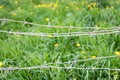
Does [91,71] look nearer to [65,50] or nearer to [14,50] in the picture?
[65,50]

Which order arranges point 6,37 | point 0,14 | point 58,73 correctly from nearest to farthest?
1. point 58,73
2. point 6,37
3. point 0,14

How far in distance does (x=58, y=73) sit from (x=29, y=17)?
2.00m

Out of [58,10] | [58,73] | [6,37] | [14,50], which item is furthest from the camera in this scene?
[58,10]

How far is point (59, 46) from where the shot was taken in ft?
9.61

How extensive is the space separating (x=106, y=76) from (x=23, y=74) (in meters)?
0.82

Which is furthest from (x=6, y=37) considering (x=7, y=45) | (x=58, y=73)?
(x=58, y=73)

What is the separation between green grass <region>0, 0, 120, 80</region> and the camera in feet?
7.93

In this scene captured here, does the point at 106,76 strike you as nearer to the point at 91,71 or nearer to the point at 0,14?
the point at 91,71

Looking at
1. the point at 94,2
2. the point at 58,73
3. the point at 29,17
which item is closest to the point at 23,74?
the point at 58,73

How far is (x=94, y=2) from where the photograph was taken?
15.0 ft

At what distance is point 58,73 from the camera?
92.9 inches

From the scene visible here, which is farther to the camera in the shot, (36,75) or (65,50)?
(65,50)

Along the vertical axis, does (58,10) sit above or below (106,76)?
above

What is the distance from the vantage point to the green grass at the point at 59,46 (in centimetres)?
242
